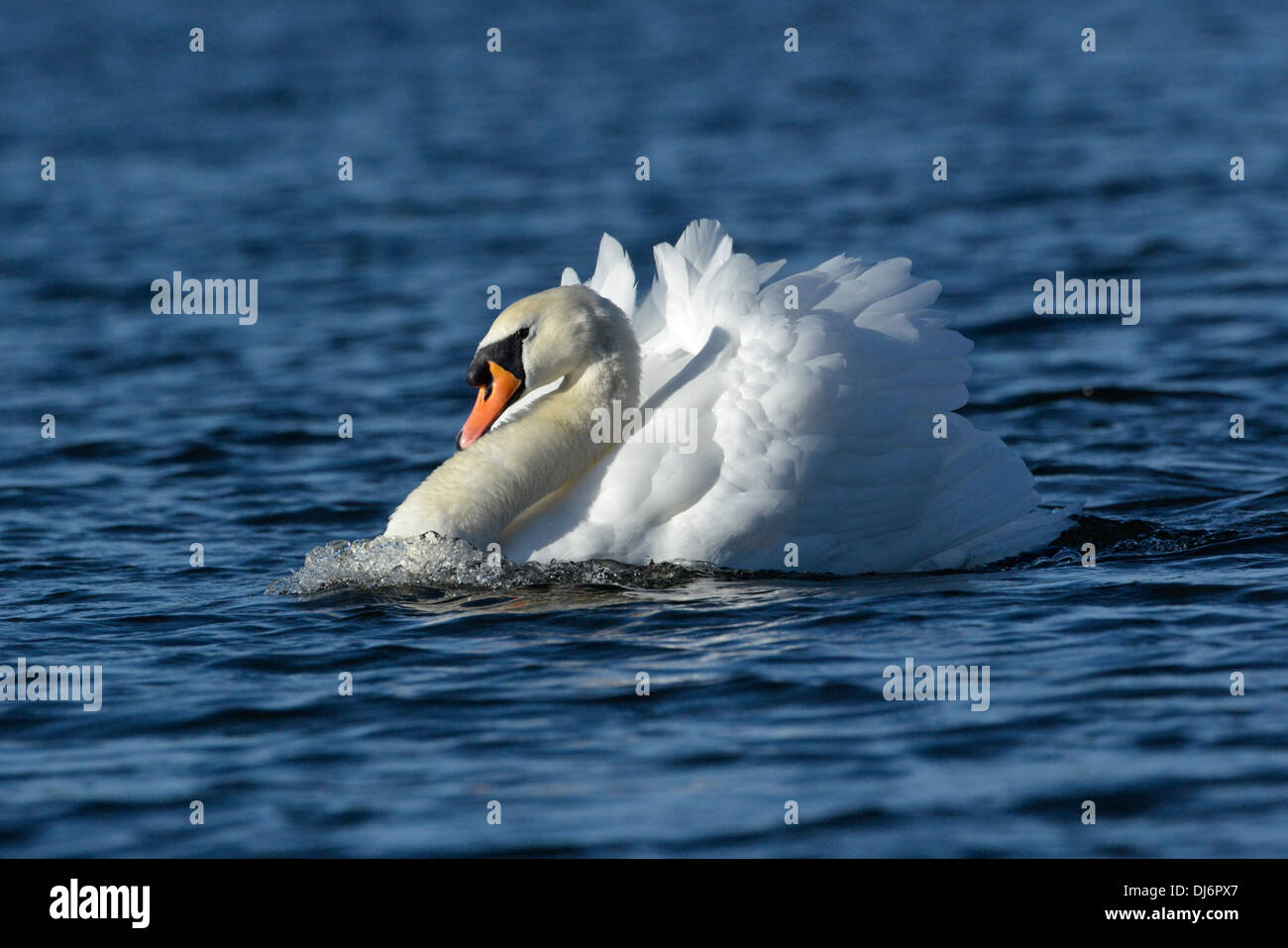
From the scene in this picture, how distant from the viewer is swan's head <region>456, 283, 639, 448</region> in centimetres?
955

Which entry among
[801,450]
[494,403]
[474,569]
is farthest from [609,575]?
[494,403]

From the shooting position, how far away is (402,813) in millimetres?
6410

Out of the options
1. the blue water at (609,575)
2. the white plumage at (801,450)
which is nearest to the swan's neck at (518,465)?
the white plumage at (801,450)

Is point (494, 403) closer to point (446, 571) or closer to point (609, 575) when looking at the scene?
point (446, 571)

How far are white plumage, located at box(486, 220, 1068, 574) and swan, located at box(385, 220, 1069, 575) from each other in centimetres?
1

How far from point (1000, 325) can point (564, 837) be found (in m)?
11.1

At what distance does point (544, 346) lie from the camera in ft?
31.4

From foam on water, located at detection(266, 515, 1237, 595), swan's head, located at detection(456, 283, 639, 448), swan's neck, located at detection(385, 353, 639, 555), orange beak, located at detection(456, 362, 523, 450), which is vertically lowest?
foam on water, located at detection(266, 515, 1237, 595)

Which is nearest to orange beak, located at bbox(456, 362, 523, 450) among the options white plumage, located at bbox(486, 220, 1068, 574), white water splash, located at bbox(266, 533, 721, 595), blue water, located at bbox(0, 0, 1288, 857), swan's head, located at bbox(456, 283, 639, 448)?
swan's head, located at bbox(456, 283, 639, 448)

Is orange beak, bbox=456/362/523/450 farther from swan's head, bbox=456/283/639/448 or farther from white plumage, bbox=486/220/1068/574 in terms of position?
white plumage, bbox=486/220/1068/574

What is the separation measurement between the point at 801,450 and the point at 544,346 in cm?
156

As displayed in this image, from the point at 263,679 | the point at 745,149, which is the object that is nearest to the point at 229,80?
the point at 745,149

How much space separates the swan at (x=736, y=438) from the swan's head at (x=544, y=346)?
1 cm

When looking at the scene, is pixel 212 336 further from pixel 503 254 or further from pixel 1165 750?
pixel 1165 750
